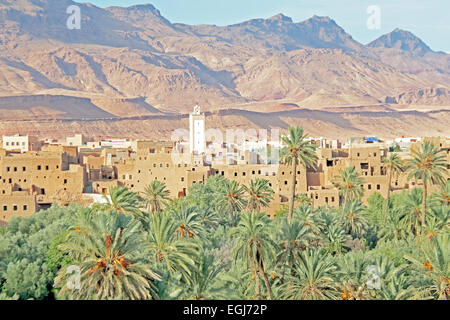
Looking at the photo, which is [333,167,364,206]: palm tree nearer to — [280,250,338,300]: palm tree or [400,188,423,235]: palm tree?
[400,188,423,235]: palm tree

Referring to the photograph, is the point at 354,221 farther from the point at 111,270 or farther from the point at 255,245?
the point at 111,270

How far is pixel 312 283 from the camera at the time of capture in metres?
21.2

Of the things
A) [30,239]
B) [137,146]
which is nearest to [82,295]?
[30,239]

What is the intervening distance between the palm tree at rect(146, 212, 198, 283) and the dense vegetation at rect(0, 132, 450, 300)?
0.04 m

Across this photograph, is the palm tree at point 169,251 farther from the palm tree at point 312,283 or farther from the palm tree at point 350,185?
the palm tree at point 350,185

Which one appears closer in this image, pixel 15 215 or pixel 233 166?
pixel 15 215

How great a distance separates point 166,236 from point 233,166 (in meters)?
31.5

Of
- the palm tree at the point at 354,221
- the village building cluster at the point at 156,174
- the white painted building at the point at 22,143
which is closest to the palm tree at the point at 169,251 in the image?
the palm tree at the point at 354,221

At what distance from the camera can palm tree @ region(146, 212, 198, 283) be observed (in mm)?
19906

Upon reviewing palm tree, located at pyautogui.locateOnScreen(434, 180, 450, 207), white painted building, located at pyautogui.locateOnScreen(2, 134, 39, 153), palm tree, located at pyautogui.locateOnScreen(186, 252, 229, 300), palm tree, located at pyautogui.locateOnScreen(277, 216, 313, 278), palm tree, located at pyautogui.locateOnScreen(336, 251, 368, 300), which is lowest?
palm tree, located at pyautogui.locateOnScreen(336, 251, 368, 300)

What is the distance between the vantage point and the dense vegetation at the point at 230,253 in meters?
17.8

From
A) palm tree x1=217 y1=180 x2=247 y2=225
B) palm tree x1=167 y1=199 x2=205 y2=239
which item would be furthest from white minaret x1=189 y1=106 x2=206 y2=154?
palm tree x1=167 y1=199 x2=205 y2=239
